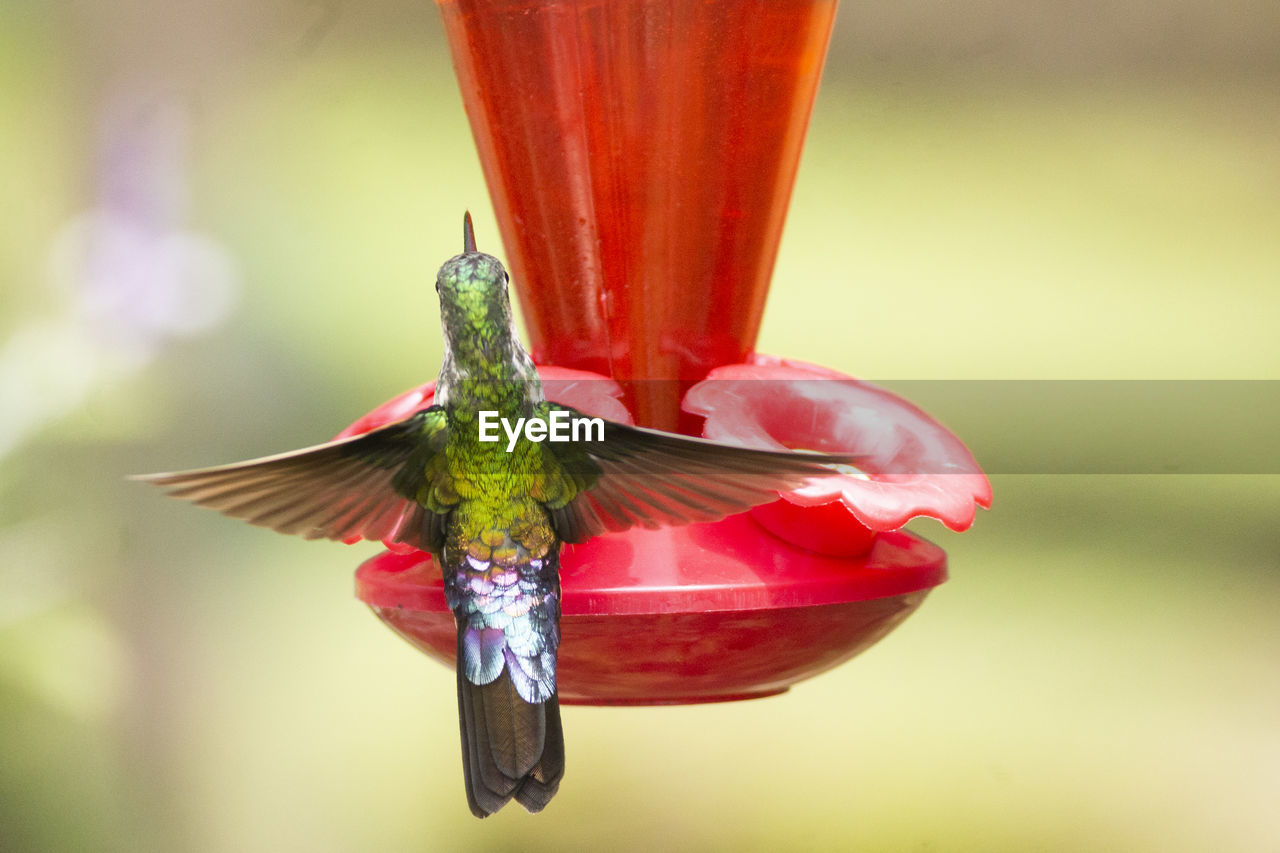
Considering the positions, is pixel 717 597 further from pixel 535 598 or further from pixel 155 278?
pixel 155 278

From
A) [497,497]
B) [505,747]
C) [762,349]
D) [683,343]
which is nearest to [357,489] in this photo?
[497,497]

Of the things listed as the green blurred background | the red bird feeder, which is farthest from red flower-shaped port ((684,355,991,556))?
the green blurred background

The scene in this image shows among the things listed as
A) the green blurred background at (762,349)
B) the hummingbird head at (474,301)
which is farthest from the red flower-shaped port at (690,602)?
the green blurred background at (762,349)

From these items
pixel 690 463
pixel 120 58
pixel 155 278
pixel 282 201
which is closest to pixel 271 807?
pixel 155 278

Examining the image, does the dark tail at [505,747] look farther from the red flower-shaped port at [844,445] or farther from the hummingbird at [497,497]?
the red flower-shaped port at [844,445]

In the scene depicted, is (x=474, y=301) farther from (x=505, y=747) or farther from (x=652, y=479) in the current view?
(x=505, y=747)

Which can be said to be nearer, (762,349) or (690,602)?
(690,602)

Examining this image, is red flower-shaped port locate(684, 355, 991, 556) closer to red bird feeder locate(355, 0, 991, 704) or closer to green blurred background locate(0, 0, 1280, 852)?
red bird feeder locate(355, 0, 991, 704)
